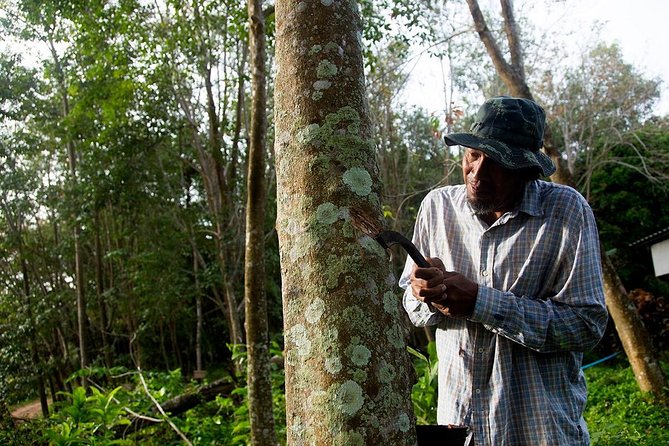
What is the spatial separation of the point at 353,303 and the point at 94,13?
7.61 m

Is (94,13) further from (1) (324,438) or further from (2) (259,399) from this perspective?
(1) (324,438)

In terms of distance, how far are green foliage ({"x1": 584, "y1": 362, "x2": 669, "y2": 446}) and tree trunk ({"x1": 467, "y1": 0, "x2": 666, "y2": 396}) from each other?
0.29m

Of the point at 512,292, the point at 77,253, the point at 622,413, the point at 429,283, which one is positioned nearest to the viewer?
the point at 429,283

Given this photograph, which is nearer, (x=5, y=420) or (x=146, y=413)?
(x=5, y=420)

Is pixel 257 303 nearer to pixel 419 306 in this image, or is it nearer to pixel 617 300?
pixel 419 306

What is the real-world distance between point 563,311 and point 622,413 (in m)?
6.44

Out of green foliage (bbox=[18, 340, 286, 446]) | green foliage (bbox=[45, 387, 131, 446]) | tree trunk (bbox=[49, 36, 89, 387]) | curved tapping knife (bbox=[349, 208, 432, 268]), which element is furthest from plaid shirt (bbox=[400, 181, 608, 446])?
tree trunk (bbox=[49, 36, 89, 387])

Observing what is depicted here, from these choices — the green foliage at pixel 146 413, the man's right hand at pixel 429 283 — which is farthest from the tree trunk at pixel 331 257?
the green foliage at pixel 146 413

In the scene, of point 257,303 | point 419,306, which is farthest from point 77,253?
point 419,306

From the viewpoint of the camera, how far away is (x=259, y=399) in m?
4.04

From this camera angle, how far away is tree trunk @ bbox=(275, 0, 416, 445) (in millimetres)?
979

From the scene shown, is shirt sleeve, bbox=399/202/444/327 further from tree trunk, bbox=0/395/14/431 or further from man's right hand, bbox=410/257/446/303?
tree trunk, bbox=0/395/14/431

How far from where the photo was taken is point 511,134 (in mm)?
1565

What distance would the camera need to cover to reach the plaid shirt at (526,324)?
1399 millimetres
